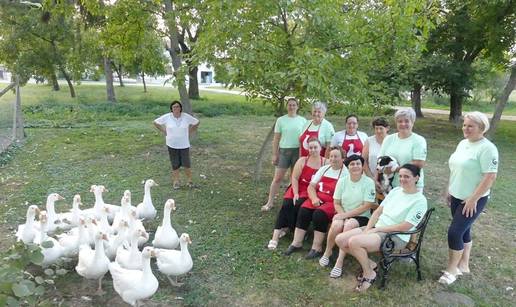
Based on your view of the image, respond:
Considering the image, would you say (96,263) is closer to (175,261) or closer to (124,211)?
(175,261)

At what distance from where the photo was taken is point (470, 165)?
4246mm

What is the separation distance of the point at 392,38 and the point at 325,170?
2.55m

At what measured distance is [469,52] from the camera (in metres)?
16.4

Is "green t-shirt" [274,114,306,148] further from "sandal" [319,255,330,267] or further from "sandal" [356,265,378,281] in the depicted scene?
"sandal" [356,265,378,281]

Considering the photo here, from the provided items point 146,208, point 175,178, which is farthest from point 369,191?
point 175,178

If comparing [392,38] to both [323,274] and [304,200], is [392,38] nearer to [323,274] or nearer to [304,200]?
[304,200]

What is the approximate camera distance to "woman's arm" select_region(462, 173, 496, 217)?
4.12 m

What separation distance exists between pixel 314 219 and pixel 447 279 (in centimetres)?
160

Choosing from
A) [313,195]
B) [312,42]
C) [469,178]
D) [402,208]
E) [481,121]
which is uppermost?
[312,42]

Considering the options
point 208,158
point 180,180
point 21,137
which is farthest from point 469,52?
point 21,137

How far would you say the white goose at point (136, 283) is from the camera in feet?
12.7

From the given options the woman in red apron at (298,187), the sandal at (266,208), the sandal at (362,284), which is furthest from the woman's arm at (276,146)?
the sandal at (362,284)

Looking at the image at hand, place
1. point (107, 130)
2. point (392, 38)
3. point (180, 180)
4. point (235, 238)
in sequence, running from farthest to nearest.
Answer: point (107, 130), point (180, 180), point (392, 38), point (235, 238)

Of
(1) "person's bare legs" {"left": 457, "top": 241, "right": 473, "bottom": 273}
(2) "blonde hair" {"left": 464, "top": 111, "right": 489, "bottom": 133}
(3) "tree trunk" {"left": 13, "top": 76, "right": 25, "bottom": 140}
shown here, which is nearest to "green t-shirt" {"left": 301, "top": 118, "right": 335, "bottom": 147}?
(2) "blonde hair" {"left": 464, "top": 111, "right": 489, "bottom": 133}
